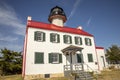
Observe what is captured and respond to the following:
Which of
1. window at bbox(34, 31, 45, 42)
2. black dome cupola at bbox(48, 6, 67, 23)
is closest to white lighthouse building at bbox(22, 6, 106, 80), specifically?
window at bbox(34, 31, 45, 42)

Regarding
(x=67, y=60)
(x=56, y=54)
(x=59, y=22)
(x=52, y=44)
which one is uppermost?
(x=59, y=22)

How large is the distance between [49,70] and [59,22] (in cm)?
1150

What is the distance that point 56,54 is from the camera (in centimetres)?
1541

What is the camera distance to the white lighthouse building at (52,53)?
13.5 metres

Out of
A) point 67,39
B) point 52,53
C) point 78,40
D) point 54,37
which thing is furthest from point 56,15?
point 52,53

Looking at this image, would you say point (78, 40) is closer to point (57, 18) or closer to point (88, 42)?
point (88, 42)

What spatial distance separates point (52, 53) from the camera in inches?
592

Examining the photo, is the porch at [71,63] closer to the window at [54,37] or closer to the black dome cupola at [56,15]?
the window at [54,37]

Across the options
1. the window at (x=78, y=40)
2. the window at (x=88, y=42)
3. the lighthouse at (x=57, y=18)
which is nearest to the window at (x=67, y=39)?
the window at (x=78, y=40)

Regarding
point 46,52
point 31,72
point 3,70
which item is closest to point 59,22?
point 46,52

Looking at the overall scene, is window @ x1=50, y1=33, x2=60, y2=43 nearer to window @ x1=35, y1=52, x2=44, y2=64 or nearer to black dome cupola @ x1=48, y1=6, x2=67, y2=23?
window @ x1=35, y1=52, x2=44, y2=64

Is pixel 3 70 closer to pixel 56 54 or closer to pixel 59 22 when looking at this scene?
pixel 56 54

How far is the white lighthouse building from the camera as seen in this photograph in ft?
44.3

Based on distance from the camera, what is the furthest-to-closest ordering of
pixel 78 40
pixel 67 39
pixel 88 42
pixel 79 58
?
1. pixel 88 42
2. pixel 78 40
3. pixel 67 39
4. pixel 79 58
